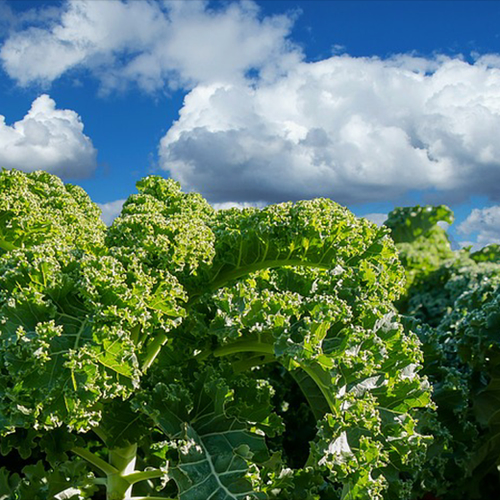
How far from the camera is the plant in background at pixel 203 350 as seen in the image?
122 inches

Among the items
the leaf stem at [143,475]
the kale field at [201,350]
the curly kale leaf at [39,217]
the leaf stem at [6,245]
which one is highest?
the curly kale leaf at [39,217]

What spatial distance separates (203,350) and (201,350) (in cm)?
6

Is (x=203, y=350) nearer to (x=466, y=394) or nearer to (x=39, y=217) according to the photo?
(x=39, y=217)

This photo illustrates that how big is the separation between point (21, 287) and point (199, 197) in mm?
2052

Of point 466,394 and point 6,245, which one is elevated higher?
point 6,245

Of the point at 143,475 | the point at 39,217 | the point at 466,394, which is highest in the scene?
the point at 39,217

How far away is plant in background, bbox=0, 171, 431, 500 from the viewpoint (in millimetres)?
3111

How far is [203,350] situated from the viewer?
3844 mm

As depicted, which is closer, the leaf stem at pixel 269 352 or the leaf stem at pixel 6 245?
the leaf stem at pixel 269 352

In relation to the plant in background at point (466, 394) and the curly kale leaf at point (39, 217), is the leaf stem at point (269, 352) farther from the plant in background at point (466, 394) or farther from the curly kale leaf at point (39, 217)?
the plant in background at point (466, 394)

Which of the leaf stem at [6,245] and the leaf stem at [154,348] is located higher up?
the leaf stem at [6,245]

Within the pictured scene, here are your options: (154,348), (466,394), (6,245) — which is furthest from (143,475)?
(466,394)

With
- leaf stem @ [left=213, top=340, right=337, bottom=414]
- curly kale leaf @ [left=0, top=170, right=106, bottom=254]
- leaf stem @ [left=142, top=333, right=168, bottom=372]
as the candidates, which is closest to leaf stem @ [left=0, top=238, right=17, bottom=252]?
curly kale leaf @ [left=0, top=170, right=106, bottom=254]

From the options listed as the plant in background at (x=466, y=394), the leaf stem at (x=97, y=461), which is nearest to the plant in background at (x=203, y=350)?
the leaf stem at (x=97, y=461)
